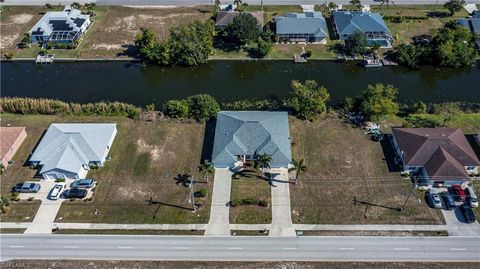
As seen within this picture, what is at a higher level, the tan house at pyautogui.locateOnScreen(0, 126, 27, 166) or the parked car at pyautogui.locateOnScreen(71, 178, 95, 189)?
the tan house at pyautogui.locateOnScreen(0, 126, 27, 166)

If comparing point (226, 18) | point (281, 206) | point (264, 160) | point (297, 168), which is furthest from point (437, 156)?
point (226, 18)

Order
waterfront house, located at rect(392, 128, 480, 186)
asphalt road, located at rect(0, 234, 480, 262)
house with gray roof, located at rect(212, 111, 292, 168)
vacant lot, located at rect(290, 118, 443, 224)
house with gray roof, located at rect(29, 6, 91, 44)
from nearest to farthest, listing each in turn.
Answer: asphalt road, located at rect(0, 234, 480, 262), vacant lot, located at rect(290, 118, 443, 224), waterfront house, located at rect(392, 128, 480, 186), house with gray roof, located at rect(212, 111, 292, 168), house with gray roof, located at rect(29, 6, 91, 44)

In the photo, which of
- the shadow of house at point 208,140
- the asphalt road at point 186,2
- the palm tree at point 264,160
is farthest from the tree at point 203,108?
the asphalt road at point 186,2

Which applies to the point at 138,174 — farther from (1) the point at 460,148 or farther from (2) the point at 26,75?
(1) the point at 460,148

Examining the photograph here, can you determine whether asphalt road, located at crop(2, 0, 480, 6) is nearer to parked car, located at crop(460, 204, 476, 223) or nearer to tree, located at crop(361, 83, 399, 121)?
tree, located at crop(361, 83, 399, 121)

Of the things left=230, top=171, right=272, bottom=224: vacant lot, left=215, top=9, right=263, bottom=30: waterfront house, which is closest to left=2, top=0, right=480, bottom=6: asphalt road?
left=215, top=9, right=263, bottom=30: waterfront house

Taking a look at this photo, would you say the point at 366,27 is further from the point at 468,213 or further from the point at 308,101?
the point at 468,213
